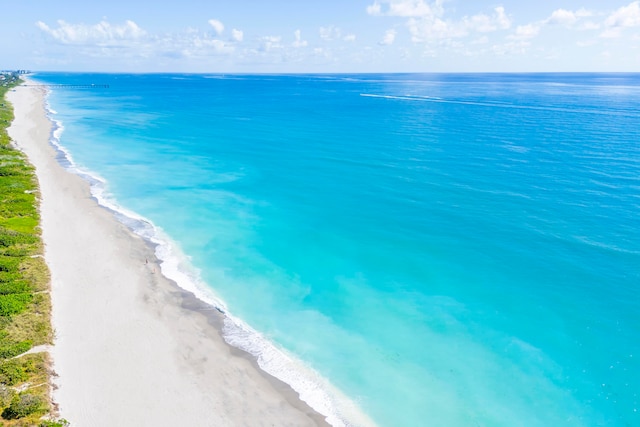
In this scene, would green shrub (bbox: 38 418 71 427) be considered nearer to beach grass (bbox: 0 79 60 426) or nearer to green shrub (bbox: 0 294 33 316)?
beach grass (bbox: 0 79 60 426)

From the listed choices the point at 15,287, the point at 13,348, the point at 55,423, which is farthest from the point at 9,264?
the point at 55,423

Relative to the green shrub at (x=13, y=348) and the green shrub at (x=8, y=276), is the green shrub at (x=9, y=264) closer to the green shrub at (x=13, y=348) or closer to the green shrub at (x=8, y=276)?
the green shrub at (x=8, y=276)

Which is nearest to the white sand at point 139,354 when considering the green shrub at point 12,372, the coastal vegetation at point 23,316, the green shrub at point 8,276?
the coastal vegetation at point 23,316

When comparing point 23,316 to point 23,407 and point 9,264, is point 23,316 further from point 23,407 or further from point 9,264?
point 23,407

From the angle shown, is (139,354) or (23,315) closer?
(139,354)

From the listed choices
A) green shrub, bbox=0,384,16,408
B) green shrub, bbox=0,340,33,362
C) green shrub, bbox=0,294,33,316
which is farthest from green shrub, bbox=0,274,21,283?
green shrub, bbox=0,384,16,408

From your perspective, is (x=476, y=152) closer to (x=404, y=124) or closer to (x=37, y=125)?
(x=404, y=124)
